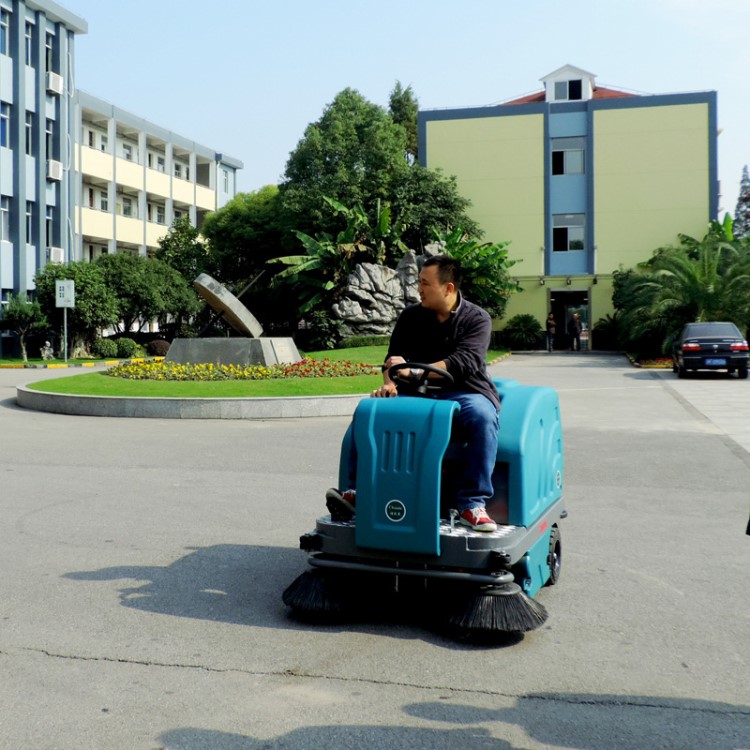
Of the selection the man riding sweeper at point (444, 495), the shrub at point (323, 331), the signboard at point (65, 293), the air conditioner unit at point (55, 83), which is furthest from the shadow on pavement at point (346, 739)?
the air conditioner unit at point (55, 83)

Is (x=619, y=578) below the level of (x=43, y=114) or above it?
below

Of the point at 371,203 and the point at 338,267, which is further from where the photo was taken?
the point at 371,203

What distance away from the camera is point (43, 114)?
136 ft

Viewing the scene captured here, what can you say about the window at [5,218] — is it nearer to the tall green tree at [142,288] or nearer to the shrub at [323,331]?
the tall green tree at [142,288]

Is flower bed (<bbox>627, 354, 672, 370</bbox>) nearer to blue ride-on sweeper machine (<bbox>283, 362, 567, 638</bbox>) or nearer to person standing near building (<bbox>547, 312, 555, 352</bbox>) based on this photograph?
person standing near building (<bbox>547, 312, 555, 352</bbox>)

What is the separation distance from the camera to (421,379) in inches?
188

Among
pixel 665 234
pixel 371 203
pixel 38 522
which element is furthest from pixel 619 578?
pixel 665 234

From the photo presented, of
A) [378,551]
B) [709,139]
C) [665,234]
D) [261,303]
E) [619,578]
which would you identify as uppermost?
[709,139]

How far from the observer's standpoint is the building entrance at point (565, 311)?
4444cm

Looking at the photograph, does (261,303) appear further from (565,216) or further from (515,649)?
(515,649)

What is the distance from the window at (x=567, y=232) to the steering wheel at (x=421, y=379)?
4008cm

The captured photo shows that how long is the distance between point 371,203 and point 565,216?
9633 millimetres

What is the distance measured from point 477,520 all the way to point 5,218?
39922 mm

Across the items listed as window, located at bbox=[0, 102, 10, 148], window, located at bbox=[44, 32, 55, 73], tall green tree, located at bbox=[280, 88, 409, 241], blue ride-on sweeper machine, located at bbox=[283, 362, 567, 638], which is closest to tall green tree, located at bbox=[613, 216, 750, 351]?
tall green tree, located at bbox=[280, 88, 409, 241]
